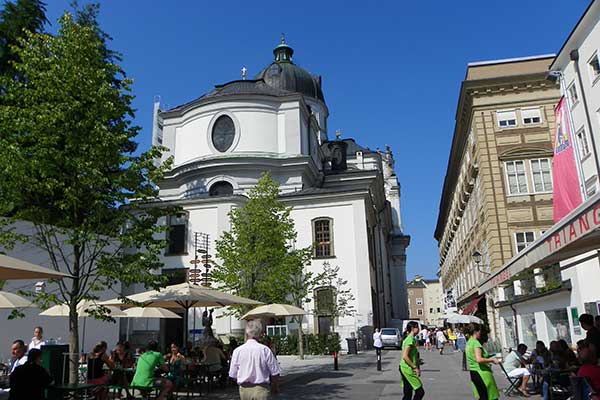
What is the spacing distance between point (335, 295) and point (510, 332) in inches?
435

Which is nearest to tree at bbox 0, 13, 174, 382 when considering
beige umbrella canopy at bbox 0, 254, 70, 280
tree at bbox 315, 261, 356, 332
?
beige umbrella canopy at bbox 0, 254, 70, 280

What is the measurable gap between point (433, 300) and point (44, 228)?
115227 millimetres

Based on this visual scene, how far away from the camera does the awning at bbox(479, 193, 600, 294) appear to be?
21.5ft

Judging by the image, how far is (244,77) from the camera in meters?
54.7

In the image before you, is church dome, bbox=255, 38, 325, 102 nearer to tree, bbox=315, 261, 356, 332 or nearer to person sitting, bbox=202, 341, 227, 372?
tree, bbox=315, 261, 356, 332

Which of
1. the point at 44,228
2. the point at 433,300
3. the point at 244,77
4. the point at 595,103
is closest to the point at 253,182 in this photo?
the point at 244,77

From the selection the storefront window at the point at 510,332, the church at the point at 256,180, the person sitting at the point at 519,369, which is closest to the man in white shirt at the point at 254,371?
the person sitting at the point at 519,369

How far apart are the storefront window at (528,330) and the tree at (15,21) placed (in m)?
28.1

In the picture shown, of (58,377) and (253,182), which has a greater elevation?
(253,182)

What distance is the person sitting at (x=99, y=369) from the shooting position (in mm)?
10117

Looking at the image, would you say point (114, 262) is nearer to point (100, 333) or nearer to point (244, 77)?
point (100, 333)

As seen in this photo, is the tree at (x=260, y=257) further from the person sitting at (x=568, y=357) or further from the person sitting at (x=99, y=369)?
the person sitting at (x=568, y=357)

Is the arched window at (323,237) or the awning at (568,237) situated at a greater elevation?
the arched window at (323,237)

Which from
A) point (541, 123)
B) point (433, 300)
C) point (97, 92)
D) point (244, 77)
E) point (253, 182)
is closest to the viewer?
point (97, 92)
